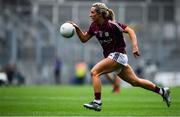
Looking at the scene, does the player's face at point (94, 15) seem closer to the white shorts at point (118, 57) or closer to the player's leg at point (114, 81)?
the white shorts at point (118, 57)

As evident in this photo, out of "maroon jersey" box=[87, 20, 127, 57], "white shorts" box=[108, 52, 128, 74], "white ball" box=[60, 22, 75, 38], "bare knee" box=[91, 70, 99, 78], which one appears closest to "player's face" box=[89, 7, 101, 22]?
"maroon jersey" box=[87, 20, 127, 57]

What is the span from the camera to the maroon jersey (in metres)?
16.6

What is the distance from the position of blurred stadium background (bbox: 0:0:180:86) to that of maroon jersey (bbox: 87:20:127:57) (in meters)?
28.6

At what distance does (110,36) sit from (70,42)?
2987cm

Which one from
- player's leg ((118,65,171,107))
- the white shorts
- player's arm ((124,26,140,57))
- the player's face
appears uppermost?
the player's face

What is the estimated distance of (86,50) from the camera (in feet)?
153

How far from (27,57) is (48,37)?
→ 2041 mm

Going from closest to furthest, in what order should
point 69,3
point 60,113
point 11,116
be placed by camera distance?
point 11,116 → point 60,113 → point 69,3

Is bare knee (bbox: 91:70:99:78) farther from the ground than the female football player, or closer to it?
closer to it

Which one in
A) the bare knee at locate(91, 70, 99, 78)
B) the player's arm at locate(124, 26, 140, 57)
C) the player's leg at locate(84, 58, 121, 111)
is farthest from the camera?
the bare knee at locate(91, 70, 99, 78)

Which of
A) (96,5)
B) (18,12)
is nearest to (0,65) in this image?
(18,12)

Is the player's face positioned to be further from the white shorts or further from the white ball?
the white shorts

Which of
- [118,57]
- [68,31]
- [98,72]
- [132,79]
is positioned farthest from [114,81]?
[98,72]

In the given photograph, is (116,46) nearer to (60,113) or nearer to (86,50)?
(60,113)
